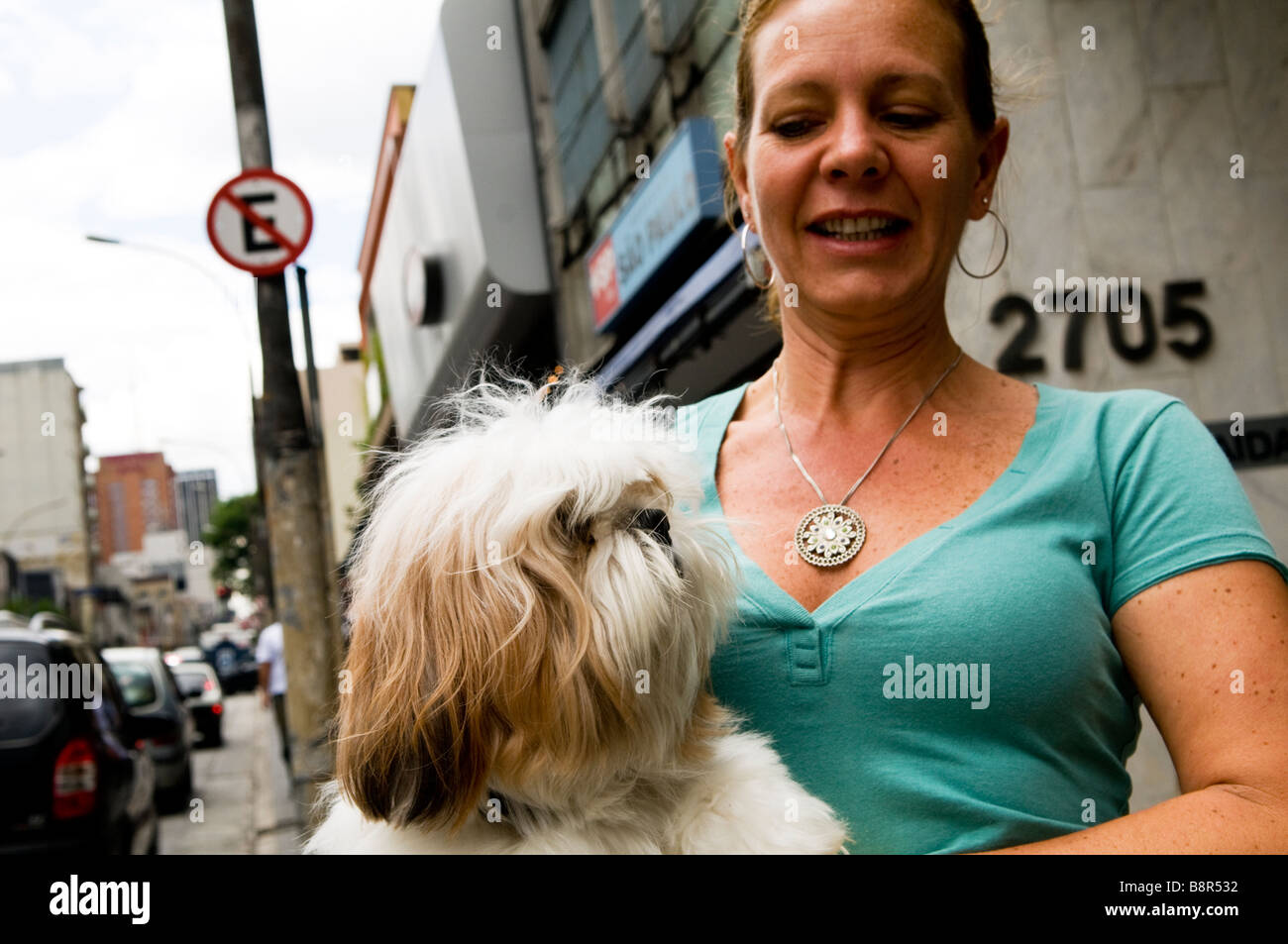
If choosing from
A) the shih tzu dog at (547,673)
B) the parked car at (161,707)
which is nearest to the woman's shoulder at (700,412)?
the shih tzu dog at (547,673)

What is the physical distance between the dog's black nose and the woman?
0.48 feet

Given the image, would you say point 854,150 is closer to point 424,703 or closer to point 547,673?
point 547,673

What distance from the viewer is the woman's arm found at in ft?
4.21

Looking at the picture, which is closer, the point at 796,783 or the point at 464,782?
the point at 464,782

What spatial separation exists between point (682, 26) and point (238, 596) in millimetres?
63544

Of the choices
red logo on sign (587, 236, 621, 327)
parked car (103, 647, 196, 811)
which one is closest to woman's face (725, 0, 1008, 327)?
red logo on sign (587, 236, 621, 327)

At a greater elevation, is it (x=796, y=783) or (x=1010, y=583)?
(x=1010, y=583)

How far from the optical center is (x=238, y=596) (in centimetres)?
→ 6550

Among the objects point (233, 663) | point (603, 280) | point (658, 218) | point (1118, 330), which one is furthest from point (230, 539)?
point (1118, 330)

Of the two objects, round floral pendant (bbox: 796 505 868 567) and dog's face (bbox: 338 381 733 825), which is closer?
dog's face (bbox: 338 381 733 825)

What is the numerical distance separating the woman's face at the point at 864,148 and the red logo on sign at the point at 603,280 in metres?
7.65

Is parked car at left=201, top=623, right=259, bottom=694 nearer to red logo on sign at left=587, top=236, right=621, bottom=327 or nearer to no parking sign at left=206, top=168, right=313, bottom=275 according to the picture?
red logo on sign at left=587, top=236, right=621, bottom=327
